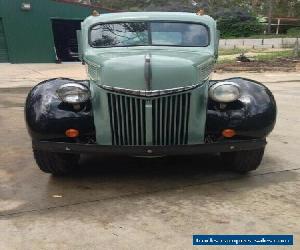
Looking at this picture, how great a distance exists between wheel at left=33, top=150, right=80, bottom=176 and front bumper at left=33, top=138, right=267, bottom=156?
226mm

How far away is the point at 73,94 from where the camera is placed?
4641 mm

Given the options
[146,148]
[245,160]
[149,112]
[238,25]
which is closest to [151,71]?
[149,112]

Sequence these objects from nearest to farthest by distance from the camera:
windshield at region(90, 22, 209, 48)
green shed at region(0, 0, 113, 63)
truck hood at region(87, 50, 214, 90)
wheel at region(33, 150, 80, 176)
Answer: truck hood at region(87, 50, 214, 90) → wheel at region(33, 150, 80, 176) → windshield at region(90, 22, 209, 48) → green shed at region(0, 0, 113, 63)

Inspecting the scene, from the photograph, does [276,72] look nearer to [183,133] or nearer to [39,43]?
[39,43]

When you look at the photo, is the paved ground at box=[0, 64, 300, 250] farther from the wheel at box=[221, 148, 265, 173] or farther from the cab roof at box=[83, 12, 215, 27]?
the cab roof at box=[83, 12, 215, 27]

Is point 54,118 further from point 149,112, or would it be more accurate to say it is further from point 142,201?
point 142,201

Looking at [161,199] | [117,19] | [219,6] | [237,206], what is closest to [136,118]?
[161,199]

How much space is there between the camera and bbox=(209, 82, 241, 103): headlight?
462 centimetres

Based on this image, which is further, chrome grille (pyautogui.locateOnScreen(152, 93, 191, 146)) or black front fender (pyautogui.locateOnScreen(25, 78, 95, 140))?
black front fender (pyautogui.locateOnScreen(25, 78, 95, 140))

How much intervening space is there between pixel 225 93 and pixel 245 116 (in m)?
0.30

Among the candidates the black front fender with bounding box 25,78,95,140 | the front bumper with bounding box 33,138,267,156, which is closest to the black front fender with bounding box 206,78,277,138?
the front bumper with bounding box 33,138,267,156

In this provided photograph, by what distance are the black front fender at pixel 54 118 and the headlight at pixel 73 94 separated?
8 cm

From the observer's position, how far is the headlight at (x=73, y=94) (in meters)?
4.62

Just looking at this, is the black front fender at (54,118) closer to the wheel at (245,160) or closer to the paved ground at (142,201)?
the paved ground at (142,201)
